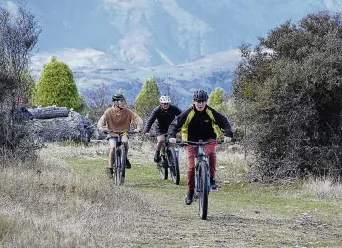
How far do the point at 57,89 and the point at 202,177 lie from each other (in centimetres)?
5239

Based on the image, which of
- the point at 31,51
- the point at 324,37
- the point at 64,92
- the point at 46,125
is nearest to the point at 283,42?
the point at 324,37

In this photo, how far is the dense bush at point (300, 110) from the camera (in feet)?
52.7

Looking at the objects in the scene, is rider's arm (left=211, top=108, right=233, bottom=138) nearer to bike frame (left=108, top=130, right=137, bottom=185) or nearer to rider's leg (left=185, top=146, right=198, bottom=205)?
rider's leg (left=185, top=146, right=198, bottom=205)

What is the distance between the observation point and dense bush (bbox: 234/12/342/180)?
52.7 feet

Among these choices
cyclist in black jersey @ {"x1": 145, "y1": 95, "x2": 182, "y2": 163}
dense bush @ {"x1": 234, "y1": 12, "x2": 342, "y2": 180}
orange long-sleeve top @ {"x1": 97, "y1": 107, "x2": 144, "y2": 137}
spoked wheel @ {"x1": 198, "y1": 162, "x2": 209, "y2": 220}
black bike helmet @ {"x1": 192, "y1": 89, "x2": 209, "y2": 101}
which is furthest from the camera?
dense bush @ {"x1": 234, "y1": 12, "x2": 342, "y2": 180}

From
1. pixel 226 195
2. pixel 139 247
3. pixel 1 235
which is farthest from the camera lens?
pixel 226 195

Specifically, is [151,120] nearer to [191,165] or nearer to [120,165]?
[120,165]

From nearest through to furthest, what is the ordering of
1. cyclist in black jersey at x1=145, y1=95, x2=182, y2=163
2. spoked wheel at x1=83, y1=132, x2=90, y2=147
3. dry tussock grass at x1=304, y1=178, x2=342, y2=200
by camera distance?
dry tussock grass at x1=304, y1=178, x2=342, y2=200
cyclist in black jersey at x1=145, y1=95, x2=182, y2=163
spoked wheel at x1=83, y1=132, x2=90, y2=147

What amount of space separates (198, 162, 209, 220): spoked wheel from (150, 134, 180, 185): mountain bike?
16.9ft

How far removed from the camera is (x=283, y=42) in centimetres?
1788

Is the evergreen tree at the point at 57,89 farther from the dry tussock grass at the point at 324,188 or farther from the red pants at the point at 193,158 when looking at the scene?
the red pants at the point at 193,158

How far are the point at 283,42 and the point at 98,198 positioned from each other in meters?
8.92

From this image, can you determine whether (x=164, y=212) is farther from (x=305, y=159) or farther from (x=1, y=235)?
(x=305, y=159)

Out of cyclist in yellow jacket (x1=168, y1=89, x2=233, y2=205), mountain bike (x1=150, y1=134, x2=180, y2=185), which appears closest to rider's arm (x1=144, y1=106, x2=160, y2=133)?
mountain bike (x1=150, y1=134, x2=180, y2=185)
